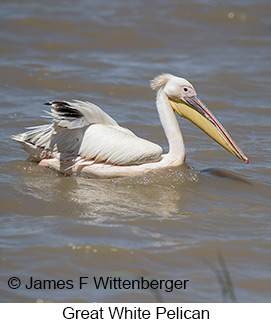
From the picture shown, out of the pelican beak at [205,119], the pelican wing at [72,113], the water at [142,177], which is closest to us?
the water at [142,177]

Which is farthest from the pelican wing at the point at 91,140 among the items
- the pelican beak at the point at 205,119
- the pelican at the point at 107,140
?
the pelican beak at the point at 205,119

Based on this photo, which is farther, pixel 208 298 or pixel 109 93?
pixel 109 93

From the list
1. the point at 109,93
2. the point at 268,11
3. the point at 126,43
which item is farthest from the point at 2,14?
the point at 268,11

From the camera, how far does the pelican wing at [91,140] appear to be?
5.60m

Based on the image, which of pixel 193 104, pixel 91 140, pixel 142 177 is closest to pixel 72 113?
pixel 91 140

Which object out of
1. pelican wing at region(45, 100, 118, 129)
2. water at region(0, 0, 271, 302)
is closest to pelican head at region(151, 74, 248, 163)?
water at region(0, 0, 271, 302)

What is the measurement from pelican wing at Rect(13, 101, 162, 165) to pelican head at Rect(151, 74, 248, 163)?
1.85 ft

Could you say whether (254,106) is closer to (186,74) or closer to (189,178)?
(186,74)

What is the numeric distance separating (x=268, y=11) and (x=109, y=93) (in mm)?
5223

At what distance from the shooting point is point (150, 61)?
9867mm

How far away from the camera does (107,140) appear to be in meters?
5.69

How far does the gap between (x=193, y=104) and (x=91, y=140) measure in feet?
3.50

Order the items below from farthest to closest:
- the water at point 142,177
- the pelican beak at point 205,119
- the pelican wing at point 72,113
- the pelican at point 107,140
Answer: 1. the pelican beak at point 205,119
2. the pelican at point 107,140
3. the pelican wing at point 72,113
4. the water at point 142,177

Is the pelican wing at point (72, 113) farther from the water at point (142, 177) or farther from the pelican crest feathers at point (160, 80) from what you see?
the pelican crest feathers at point (160, 80)
